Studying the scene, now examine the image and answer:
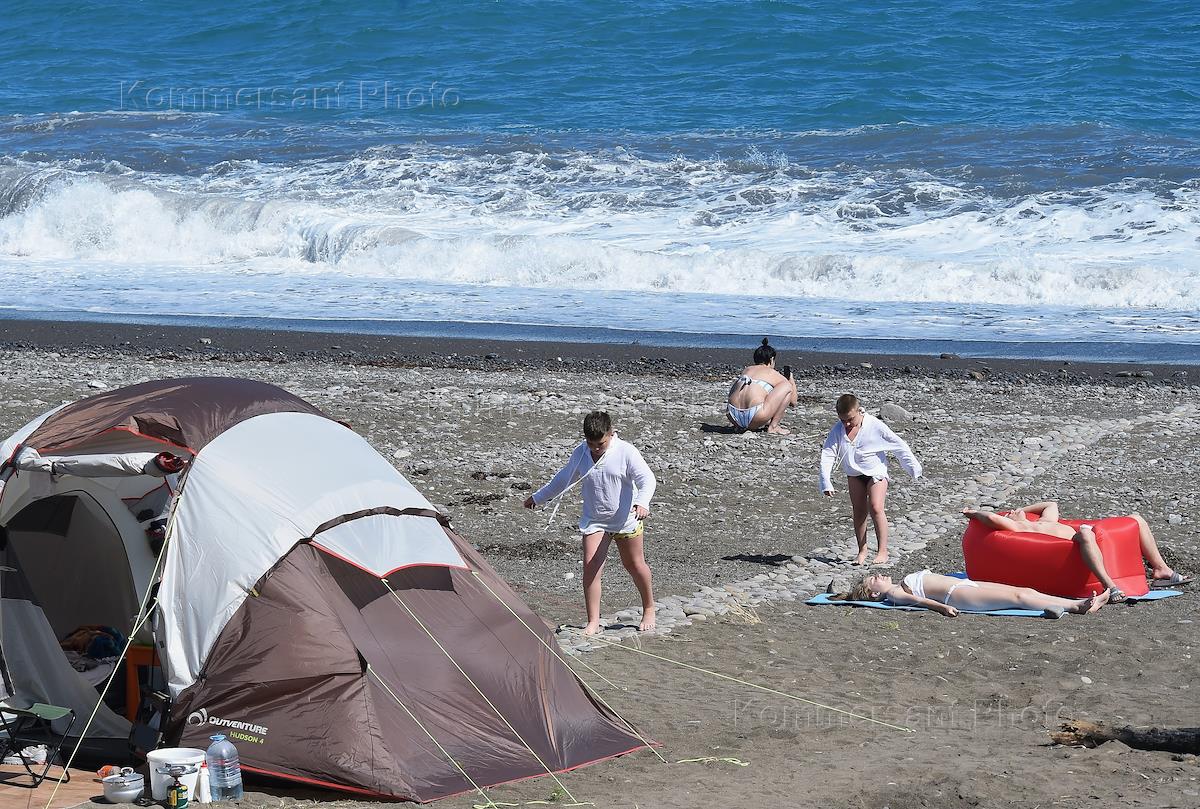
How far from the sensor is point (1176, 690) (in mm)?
7266

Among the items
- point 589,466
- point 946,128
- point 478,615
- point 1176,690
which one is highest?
point 946,128

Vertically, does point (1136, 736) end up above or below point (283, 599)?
below

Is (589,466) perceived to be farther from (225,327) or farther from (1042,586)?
(225,327)

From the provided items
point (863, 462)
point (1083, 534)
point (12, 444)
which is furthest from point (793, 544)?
point (12, 444)

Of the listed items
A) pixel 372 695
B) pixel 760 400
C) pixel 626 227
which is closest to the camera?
pixel 372 695

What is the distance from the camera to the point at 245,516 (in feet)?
20.4

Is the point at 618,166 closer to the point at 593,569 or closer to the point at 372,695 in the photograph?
the point at 593,569

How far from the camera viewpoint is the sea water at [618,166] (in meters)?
21.9

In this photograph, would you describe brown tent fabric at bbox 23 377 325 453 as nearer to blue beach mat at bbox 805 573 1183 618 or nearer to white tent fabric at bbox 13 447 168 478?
white tent fabric at bbox 13 447 168 478

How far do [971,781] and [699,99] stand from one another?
3148 cm

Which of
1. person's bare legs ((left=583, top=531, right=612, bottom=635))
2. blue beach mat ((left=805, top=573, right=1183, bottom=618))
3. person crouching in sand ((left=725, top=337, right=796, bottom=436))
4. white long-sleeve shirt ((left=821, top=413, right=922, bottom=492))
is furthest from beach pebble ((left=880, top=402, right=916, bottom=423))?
person's bare legs ((left=583, top=531, right=612, bottom=635))

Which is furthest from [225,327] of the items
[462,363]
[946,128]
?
[946,128]

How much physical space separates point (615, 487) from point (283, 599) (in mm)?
2628

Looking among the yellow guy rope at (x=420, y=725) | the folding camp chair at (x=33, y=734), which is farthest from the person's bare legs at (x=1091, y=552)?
the folding camp chair at (x=33, y=734)
